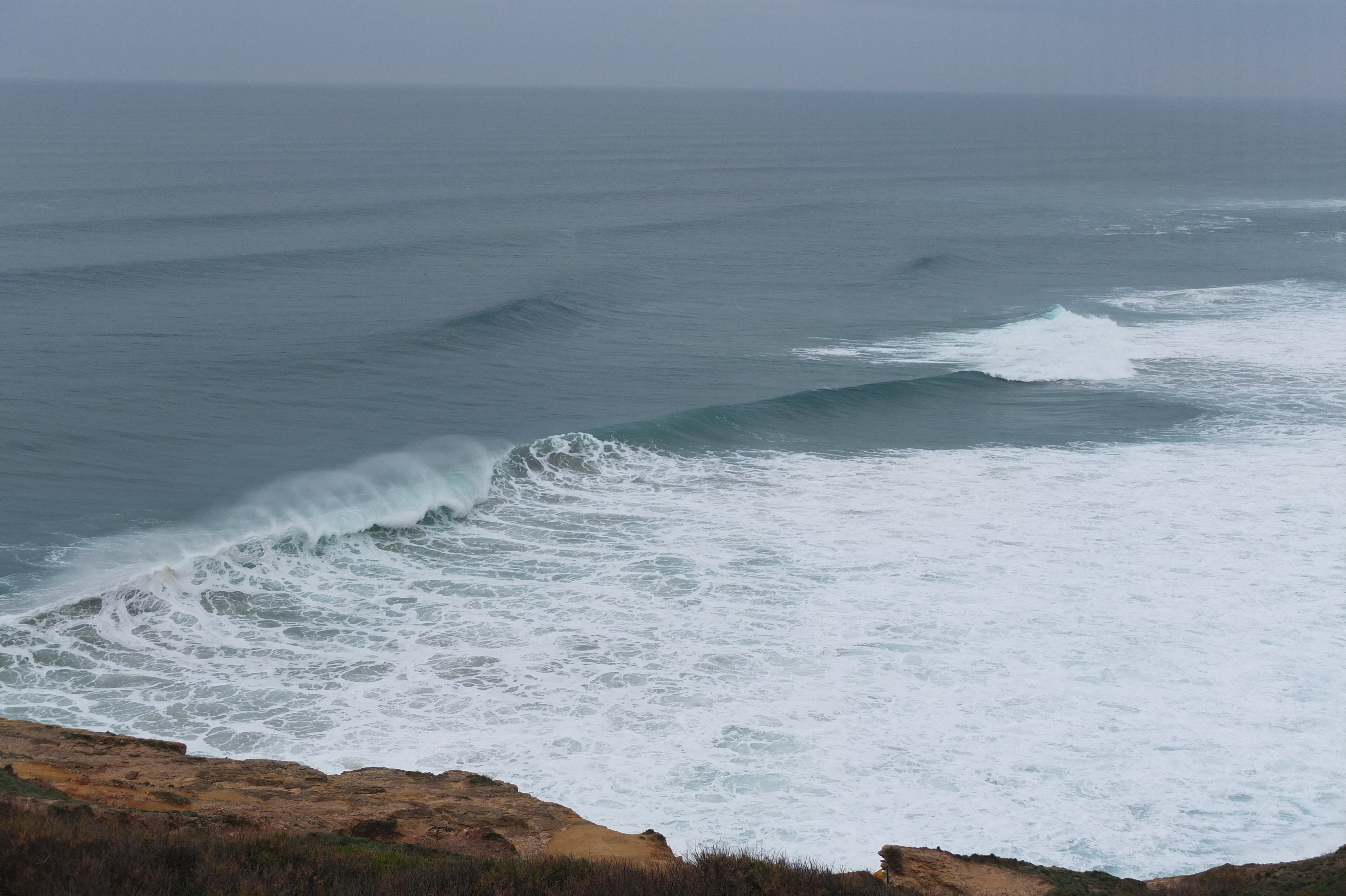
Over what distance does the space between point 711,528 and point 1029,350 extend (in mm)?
17102

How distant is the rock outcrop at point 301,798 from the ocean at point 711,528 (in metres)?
1.83

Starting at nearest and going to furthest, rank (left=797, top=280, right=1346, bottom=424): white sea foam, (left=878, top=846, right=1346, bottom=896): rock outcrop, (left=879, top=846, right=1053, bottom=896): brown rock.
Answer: (left=878, top=846, right=1346, bottom=896): rock outcrop → (left=879, top=846, right=1053, bottom=896): brown rock → (left=797, top=280, right=1346, bottom=424): white sea foam

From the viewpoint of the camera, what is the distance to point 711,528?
20.7 m

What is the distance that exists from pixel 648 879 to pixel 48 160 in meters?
85.0

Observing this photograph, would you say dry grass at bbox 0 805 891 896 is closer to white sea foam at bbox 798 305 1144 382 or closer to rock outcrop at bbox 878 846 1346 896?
rock outcrop at bbox 878 846 1346 896

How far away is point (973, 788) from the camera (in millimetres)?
12633

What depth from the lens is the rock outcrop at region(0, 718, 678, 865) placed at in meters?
9.19

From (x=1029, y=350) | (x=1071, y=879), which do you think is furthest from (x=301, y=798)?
(x=1029, y=350)

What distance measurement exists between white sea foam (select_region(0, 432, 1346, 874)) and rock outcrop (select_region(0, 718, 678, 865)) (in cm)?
180

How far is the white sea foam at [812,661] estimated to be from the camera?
12375mm

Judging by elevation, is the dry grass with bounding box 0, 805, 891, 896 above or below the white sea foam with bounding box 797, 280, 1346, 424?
below

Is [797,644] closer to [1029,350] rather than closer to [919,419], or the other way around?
[919,419]

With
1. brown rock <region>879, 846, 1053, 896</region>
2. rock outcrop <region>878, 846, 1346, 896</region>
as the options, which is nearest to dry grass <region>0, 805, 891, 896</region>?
brown rock <region>879, 846, 1053, 896</region>

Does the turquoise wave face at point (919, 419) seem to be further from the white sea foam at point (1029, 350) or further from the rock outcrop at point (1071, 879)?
the rock outcrop at point (1071, 879)
